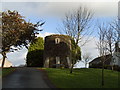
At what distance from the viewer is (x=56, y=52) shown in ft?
138

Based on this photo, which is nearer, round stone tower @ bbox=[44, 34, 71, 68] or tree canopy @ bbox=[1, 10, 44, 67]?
tree canopy @ bbox=[1, 10, 44, 67]

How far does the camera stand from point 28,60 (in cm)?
5162

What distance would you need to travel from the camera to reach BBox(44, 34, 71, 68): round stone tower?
4162 cm

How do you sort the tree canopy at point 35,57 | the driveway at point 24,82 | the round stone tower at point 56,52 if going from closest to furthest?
the driveway at point 24,82 < the round stone tower at point 56,52 < the tree canopy at point 35,57

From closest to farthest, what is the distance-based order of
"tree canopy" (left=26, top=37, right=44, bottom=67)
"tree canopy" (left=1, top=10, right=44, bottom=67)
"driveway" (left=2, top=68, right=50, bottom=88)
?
"driveway" (left=2, top=68, right=50, bottom=88) → "tree canopy" (left=1, top=10, right=44, bottom=67) → "tree canopy" (left=26, top=37, right=44, bottom=67)

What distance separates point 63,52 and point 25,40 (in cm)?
1260

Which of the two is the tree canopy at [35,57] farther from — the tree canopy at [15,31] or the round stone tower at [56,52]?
the tree canopy at [15,31]

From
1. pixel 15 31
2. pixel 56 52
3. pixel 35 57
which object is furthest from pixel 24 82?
pixel 35 57

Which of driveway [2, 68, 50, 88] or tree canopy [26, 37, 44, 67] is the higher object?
tree canopy [26, 37, 44, 67]

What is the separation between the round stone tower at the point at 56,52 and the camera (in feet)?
137

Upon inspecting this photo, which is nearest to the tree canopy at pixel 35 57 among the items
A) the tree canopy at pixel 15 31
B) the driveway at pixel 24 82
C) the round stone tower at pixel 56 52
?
the round stone tower at pixel 56 52

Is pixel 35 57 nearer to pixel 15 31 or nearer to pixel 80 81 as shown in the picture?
pixel 15 31

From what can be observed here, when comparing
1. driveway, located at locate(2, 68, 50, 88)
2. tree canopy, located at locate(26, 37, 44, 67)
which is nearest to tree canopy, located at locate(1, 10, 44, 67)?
driveway, located at locate(2, 68, 50, 88)

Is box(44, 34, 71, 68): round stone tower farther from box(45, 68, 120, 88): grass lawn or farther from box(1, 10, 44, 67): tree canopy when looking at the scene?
box(45, 68, 120, 88): grass lawn
